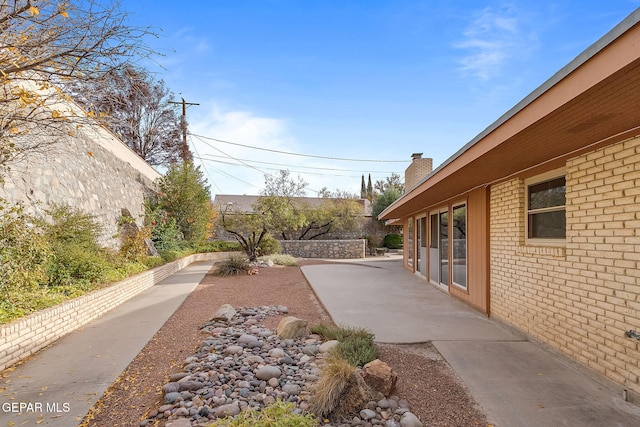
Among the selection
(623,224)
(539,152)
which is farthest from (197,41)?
(623,224)

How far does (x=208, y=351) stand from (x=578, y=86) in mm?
4162

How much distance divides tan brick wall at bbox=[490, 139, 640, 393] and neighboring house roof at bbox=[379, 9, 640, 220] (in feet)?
1.02

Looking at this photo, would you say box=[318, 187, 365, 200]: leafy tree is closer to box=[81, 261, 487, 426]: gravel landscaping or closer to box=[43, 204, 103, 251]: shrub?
box=[43, 204, 103, 251]: shrub

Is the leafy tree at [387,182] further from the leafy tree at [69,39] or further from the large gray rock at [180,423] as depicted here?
the large gray rock at [180,423]

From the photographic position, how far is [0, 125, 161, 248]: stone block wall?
636cm

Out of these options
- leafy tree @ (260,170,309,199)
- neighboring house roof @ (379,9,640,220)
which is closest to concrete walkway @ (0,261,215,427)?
neighboring house roof @ (379,9,640,220)

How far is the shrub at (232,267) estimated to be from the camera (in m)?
10.7

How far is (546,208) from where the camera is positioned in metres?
4.48

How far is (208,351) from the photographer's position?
400 centimetres

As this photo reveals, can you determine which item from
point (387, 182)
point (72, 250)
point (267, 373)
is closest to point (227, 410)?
point (267, 373)

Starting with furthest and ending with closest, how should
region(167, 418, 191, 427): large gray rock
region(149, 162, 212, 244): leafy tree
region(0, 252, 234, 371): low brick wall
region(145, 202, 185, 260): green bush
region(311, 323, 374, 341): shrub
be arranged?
region(149, 162, 212, 244): leafy tree < region(145, 202, 185, 260): green bush < region(311, 323, 374, 341): shrub < region(0, 252, 234, 371): low brick wall < region(167, 418, 191, 427): large gray rock

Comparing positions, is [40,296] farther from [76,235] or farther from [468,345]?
[468,345]

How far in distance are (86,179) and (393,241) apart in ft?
66.6

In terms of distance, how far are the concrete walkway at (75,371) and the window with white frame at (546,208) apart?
4791mm
